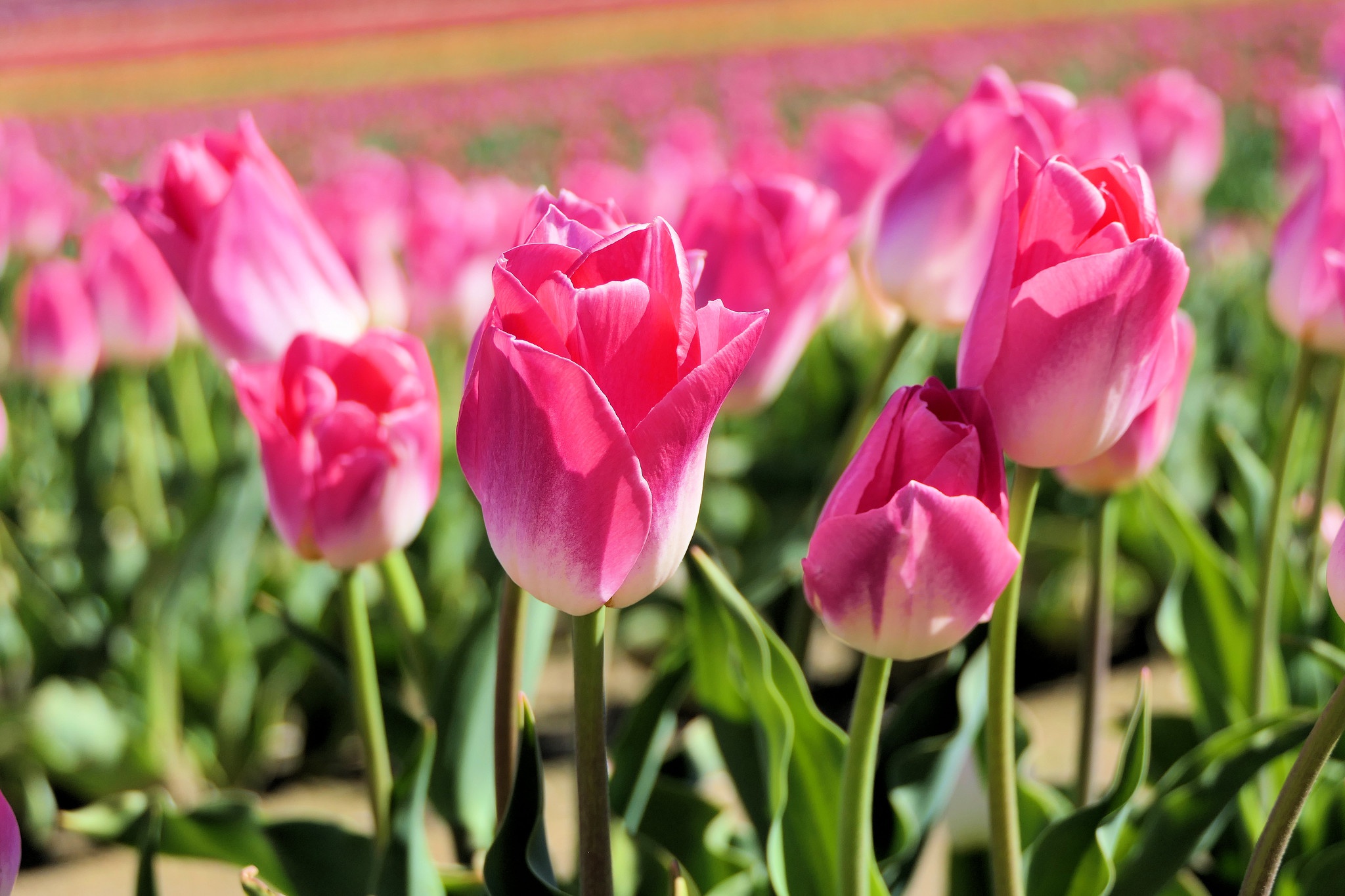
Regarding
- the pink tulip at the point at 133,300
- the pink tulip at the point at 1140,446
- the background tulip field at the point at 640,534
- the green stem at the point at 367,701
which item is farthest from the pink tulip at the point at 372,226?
the pink tulip at the point at 1140,446

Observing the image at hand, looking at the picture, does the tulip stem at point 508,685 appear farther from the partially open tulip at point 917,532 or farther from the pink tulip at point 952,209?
the pink tulip at point 952,209

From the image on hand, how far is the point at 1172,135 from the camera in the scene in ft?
8.18

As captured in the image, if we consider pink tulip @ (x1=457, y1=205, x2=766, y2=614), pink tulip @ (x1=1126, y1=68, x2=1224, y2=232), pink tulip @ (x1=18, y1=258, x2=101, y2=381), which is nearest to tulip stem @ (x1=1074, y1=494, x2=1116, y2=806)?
pink tulip @ (x1=457, y1=205, x2=766, y2=614)

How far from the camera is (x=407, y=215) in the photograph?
2584mm

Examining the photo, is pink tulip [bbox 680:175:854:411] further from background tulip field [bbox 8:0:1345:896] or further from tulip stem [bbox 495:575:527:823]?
tulip stem [bbox 495:575:527:823]

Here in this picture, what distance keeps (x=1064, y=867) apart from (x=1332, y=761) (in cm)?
31

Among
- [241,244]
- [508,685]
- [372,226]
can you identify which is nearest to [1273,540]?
[508,685]

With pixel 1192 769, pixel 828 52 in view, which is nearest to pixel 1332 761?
pixel 1192 769

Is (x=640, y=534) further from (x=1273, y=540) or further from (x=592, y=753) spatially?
(x=1273, y=540)

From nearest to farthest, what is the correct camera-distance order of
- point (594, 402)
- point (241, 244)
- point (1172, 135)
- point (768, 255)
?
point (594, 402) → point (241, 244) → point (768, 255) → point (1172, 135)

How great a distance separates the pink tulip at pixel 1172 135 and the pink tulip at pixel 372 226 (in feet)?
4.97

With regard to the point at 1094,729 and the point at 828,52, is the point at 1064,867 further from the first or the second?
the point at 828,52

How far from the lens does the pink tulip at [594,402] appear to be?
20.0 inches

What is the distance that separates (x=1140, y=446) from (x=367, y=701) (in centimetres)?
57
